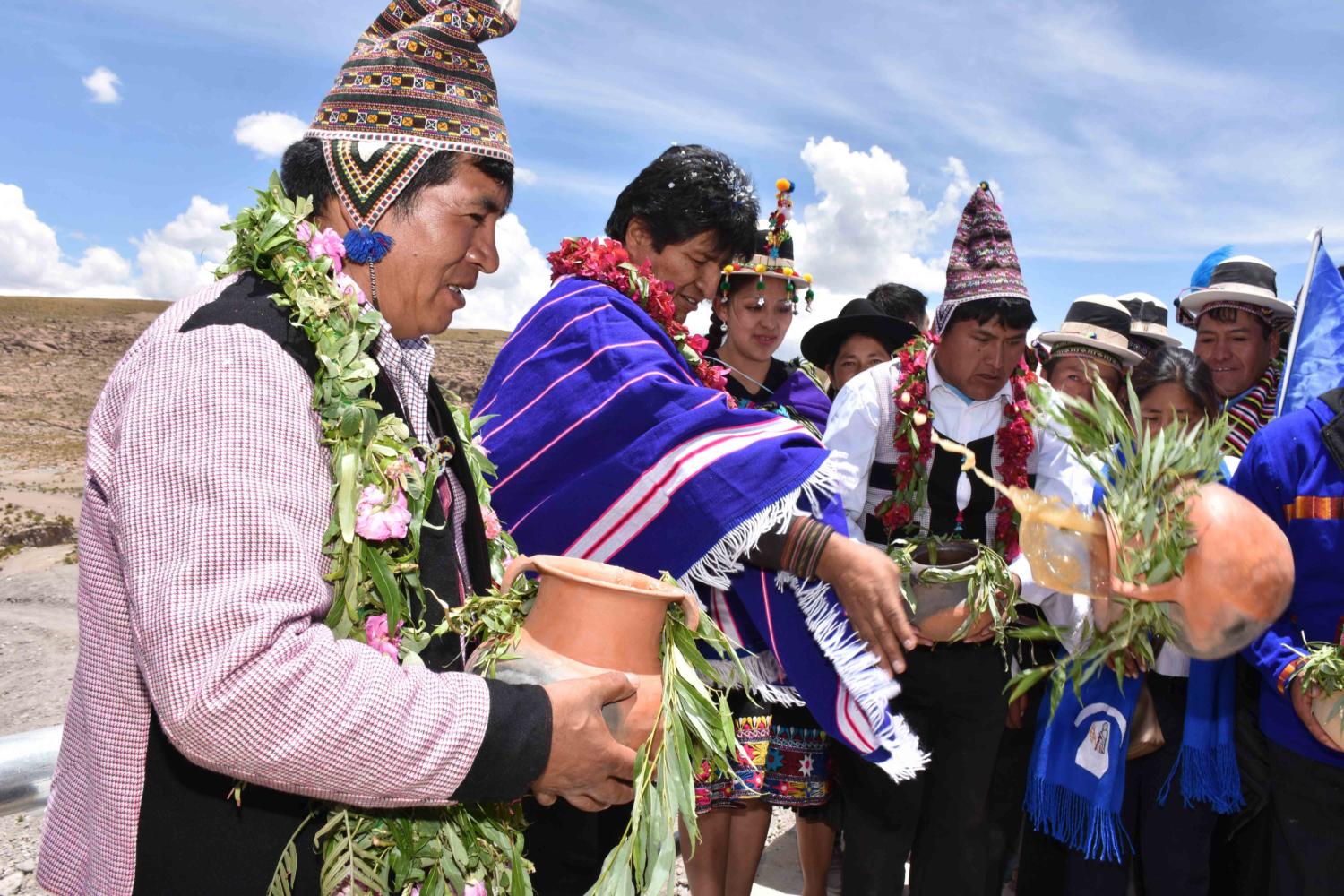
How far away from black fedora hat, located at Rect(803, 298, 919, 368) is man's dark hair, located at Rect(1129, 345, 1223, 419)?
4.83 feet

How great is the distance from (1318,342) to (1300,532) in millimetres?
1083

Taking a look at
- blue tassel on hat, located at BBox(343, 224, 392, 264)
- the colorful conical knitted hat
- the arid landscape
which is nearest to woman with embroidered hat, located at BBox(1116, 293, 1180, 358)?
the colorful conical knitted hat

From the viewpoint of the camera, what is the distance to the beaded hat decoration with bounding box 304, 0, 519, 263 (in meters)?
1.77

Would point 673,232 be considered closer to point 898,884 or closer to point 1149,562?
point 1149,562

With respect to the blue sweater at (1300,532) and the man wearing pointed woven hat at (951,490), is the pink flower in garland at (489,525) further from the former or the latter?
the blue sweater at (1300,532)

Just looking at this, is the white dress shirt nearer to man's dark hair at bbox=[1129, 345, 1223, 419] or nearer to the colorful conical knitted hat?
the colorful conical knitted hat

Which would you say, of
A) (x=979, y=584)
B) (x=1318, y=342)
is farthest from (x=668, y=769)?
(x=1318, y=342)

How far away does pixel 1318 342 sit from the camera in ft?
11.6

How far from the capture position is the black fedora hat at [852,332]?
5.18 meters

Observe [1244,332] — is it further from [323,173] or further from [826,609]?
[323,173]

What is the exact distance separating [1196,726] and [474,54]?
344 cm

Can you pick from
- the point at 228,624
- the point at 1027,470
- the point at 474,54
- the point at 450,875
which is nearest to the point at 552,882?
the point at 450,875

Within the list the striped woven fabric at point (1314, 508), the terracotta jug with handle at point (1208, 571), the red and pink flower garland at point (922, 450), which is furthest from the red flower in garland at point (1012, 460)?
the terracotta jug with handle at point (1208, 571)

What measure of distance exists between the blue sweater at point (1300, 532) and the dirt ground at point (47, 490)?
7.99ft
